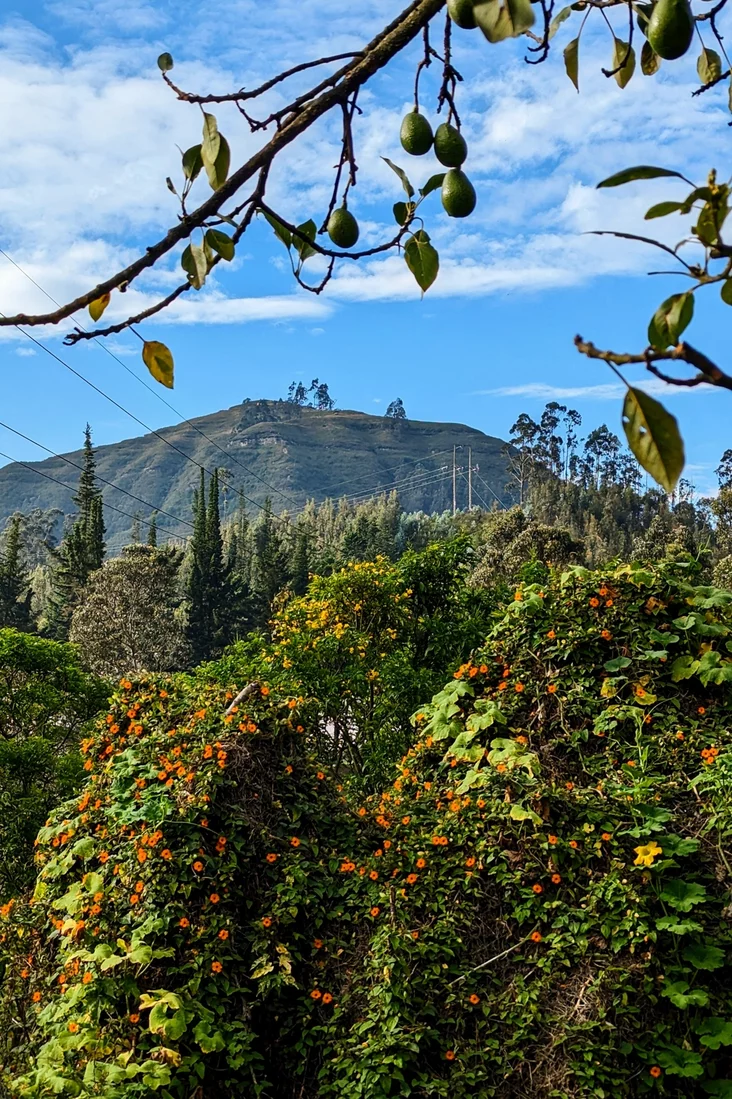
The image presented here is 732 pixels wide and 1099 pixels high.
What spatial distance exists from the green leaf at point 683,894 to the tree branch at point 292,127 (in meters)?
2.82

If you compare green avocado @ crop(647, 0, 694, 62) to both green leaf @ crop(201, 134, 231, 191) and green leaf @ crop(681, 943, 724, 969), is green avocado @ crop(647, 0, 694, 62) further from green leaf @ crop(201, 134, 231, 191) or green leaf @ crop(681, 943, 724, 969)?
green leaf @ crop(681, 943, 724, 969)

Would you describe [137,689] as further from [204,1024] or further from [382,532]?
[382,532]

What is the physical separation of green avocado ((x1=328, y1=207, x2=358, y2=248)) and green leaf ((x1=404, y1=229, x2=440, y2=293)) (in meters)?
0.11

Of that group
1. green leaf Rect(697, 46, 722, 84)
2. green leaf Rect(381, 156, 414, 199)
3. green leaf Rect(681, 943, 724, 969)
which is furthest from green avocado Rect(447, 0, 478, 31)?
green leaf Rect(681, 943, 724, 969)

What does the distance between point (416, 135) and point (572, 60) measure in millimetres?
203

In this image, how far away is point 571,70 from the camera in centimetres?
94

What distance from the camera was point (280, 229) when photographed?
950mm

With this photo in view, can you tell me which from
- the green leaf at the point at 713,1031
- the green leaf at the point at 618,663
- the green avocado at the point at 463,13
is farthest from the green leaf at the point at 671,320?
the green leaf at the point at 618,663

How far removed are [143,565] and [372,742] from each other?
19724 mm

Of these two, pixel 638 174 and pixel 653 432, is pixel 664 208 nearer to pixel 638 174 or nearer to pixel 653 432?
pixel 638 174

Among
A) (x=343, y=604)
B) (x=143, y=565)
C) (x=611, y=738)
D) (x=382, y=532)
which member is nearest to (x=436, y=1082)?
(x=611, y=738)

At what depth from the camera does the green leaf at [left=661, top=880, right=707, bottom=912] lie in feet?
10.0

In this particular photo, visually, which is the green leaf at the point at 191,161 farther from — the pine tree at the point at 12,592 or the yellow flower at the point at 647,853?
the pine tree at the point at 12,592

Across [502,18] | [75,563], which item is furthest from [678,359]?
[75,563]
